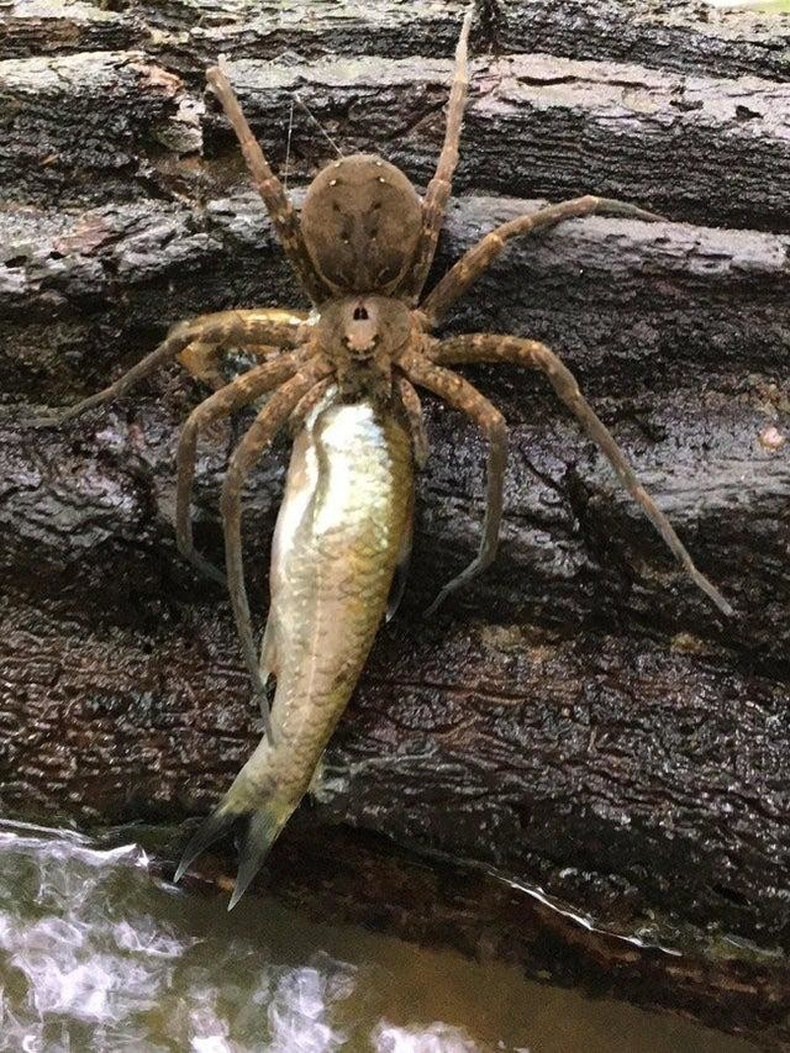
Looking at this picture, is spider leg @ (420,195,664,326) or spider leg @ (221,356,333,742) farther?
spider leg @ (420,195,664,326)


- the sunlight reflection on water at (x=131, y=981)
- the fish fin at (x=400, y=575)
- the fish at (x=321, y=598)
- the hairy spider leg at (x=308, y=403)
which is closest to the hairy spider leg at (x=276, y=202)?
the hairy spider leg at (x=308, y=403)

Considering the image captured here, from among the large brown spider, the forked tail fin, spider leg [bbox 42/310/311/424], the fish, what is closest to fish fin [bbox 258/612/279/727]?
the fish

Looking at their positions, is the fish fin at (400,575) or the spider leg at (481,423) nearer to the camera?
the spider leg at (481,423)

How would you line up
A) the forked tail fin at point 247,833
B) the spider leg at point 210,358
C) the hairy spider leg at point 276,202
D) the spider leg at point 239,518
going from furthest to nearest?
the spider leg at point 210,358, the hairy spider leg at point 276,202, the forked tail fin at point 247,833, the spider leg at point 239,518

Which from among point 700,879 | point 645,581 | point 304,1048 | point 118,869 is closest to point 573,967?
point 700,879

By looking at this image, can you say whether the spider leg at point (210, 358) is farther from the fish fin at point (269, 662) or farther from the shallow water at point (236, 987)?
the shallow water at point (236, 987)

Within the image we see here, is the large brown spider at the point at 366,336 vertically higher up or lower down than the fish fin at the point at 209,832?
higher up

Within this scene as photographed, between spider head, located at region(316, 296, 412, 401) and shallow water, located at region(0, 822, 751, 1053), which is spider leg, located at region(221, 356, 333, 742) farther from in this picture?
shallow water, located at region(0, 822, 751, 1053)
